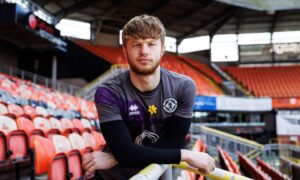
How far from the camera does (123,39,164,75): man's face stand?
1.41 m

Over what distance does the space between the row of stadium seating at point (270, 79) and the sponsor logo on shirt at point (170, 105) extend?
17234mm

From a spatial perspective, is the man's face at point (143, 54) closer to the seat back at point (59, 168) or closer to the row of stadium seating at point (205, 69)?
the seat back at point (59, 168)

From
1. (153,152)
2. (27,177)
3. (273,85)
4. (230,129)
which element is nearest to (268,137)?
(230,129)

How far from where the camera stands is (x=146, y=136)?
154cm

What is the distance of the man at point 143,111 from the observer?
1.38 metres

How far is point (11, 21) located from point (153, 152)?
9.84 meters

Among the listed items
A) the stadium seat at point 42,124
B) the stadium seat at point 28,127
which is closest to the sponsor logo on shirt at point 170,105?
the stadium seat at point 28,127

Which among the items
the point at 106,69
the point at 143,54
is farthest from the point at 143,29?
the point at 106,69

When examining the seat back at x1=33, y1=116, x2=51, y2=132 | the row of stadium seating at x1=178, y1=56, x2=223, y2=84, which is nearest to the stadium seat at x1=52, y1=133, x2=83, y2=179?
the seat back at x1=33, y1=116, x2=51, y2=132

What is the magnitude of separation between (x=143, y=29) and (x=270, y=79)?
65.0 ft

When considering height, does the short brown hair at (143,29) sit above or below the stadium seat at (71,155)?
above

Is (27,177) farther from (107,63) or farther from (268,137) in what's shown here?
(268,137)

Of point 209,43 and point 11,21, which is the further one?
point 209,43

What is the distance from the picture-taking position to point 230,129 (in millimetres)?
15828
